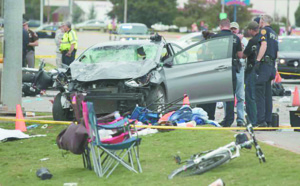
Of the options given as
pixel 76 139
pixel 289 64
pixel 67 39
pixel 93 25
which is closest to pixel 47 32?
pixel 93 25

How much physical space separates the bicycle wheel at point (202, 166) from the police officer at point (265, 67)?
3.96 m

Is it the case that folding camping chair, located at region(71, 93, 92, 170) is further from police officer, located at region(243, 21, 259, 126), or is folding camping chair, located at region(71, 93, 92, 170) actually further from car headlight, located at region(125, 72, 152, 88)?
police officer, located at region(243, 21, 259, 126)

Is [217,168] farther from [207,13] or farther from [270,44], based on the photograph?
[207,13]

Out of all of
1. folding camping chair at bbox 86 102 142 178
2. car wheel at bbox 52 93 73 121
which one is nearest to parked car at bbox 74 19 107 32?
car wheel at bbox 52 93 73 121

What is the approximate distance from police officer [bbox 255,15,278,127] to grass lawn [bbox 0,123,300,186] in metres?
1.37

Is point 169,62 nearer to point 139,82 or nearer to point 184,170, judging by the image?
point 139,82

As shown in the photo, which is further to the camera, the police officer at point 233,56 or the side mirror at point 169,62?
the side mirror at point 169,62

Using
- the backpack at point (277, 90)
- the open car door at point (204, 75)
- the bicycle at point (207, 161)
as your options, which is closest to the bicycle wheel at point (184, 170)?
the bicycle at point (207, 161)

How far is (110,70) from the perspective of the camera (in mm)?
13305

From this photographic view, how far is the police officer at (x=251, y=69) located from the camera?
12.2m

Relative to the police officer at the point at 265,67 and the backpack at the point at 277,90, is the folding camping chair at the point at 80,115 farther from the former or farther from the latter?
the backpack at the point at 277,90

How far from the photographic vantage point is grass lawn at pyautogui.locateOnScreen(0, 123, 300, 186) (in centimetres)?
802

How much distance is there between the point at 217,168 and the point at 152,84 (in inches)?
190

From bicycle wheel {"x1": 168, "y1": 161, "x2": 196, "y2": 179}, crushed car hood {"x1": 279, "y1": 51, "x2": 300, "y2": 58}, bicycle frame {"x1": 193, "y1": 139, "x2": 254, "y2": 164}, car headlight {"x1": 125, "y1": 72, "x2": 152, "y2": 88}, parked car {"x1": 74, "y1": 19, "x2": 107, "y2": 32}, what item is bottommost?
parked car {"x1": 74, "y1": 19, "x2": 107, "y2": 32}
